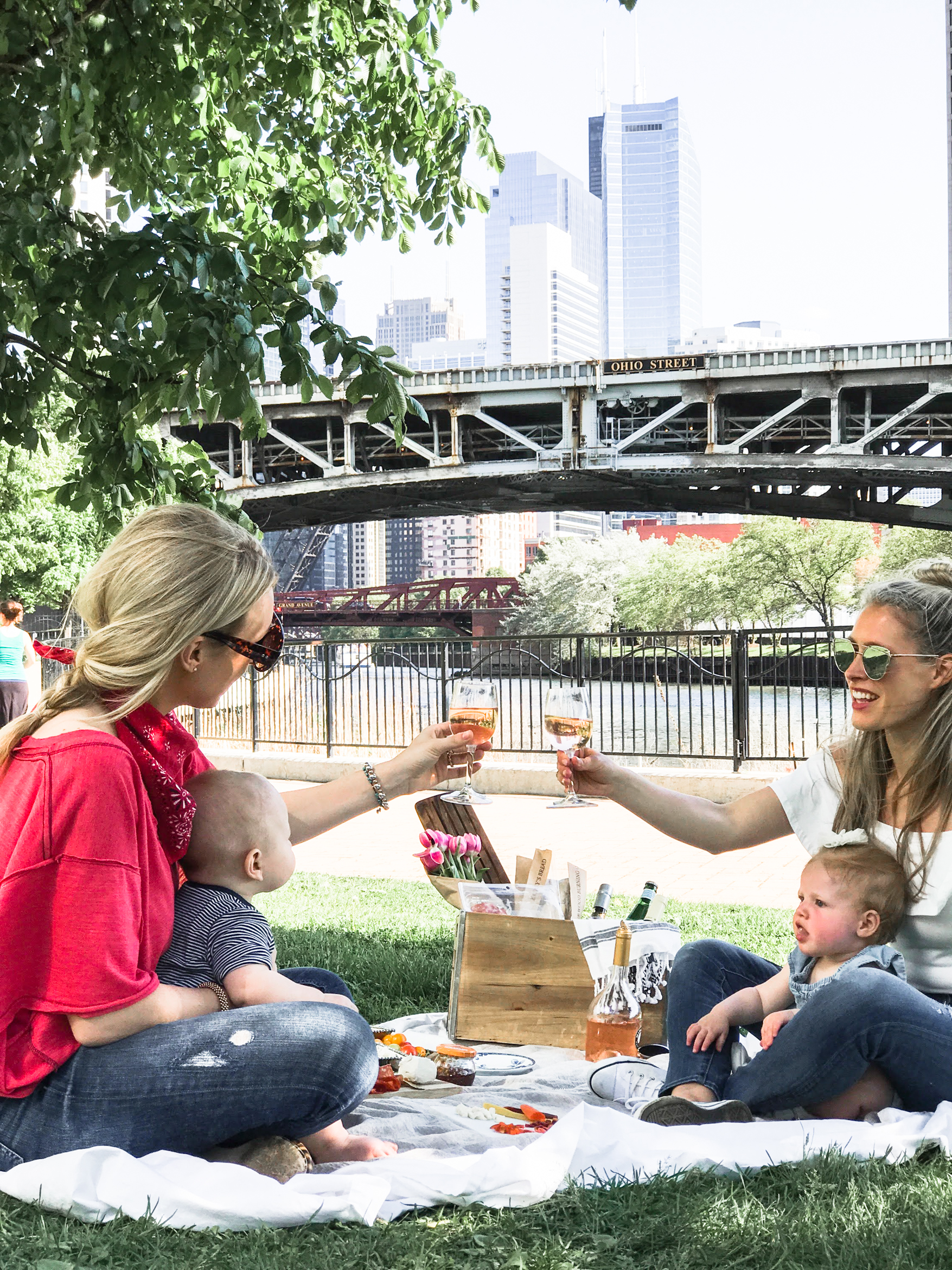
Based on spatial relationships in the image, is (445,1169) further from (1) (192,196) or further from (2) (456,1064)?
(1) (192,196)

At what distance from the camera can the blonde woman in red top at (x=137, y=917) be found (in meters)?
2.25

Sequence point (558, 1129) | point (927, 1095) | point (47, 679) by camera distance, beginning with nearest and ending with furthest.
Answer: point (558, 1129) < point (927, 1095) < point (47, 679)

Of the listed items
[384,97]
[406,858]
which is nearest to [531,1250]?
[384,97]

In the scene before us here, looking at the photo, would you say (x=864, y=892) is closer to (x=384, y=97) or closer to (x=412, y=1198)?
(x=412, y=1198)

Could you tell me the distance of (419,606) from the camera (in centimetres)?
7244

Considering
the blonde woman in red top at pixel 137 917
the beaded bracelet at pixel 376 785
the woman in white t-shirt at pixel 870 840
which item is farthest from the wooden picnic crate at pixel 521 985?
the blonde woman in red top at pixel 137 917

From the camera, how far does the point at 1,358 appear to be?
386 cm

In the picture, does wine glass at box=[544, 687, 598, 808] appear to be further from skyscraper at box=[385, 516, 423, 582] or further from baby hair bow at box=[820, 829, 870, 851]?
skyscraper at box=[385, 516, 423, 582]

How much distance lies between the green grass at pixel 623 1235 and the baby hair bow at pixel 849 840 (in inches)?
28.7

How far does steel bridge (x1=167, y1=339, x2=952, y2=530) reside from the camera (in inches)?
1742

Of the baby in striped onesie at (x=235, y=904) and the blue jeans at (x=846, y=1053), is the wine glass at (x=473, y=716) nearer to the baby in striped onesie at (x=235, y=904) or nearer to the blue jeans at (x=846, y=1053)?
the baby in striped onesie at (x=235, y=904)

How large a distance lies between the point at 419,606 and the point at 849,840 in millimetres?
69620

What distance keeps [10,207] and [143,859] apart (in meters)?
2.53

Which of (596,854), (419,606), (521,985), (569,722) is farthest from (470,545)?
(569,722)
